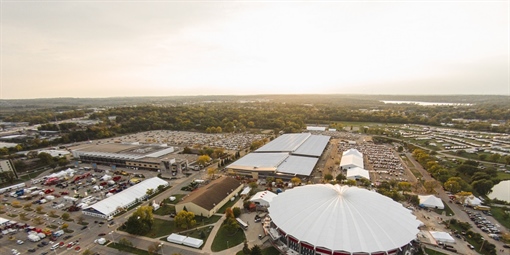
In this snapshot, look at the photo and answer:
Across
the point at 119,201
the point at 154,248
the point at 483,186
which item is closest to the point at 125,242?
the point at 154,248

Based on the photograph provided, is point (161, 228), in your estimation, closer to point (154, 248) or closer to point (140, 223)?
point (140, 223)

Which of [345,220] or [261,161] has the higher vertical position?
[261,161]

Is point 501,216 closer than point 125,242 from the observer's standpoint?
No

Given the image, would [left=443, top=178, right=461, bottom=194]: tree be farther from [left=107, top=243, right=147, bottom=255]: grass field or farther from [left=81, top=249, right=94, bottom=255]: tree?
[left=81, top=249, right=94, bottom=255]: tree

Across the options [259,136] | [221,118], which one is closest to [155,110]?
[221,118]

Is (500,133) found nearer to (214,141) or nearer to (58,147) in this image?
(214,141)

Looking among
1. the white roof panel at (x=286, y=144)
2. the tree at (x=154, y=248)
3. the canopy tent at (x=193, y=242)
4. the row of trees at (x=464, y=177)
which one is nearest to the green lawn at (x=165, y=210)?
the tree at (x=154, y=248)

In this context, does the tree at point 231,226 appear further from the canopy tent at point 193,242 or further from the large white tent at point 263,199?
the large white tent at point 263,199
